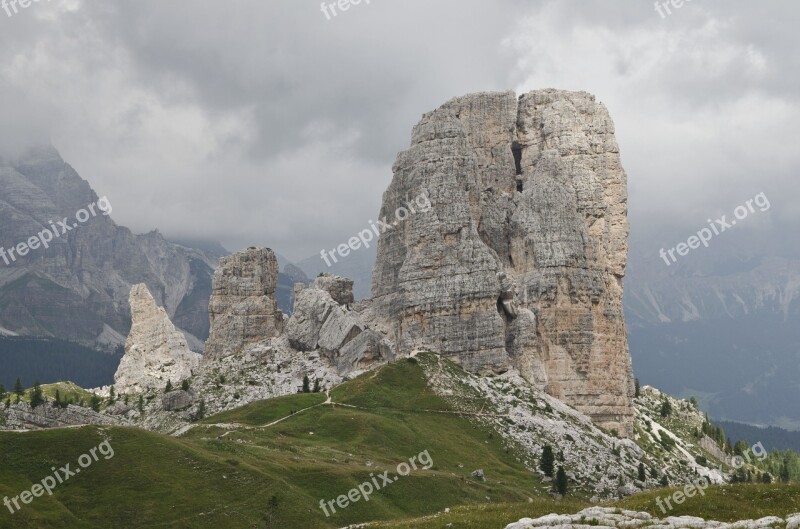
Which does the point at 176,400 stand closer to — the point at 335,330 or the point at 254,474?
the point at 335,330

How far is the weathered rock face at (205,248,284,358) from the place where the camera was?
184750 mm

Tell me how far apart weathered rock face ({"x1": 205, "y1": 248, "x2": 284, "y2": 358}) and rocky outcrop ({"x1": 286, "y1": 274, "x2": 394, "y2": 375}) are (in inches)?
279

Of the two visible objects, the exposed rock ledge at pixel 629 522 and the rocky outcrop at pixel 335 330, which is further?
the rocky outcrop at pixel 335 330

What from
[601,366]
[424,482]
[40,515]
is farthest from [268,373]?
[40,515]

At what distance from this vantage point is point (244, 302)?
615 feet

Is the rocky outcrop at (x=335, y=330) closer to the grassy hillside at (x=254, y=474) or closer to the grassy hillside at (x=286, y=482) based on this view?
the grassy hillside at (x=254, y=474)

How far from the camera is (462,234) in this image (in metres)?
163

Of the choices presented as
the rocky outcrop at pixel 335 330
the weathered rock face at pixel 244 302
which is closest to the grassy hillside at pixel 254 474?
the rocky outcrop at pixel 335 330

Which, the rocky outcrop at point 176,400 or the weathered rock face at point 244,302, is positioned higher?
the weathered rock face at point 244,302

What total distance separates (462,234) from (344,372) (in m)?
35.8

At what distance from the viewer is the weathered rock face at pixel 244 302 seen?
184750mm

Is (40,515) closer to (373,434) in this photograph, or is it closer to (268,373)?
(373,434)

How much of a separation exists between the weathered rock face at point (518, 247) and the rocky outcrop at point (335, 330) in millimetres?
5206

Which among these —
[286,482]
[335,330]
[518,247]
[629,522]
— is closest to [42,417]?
[286,482]
